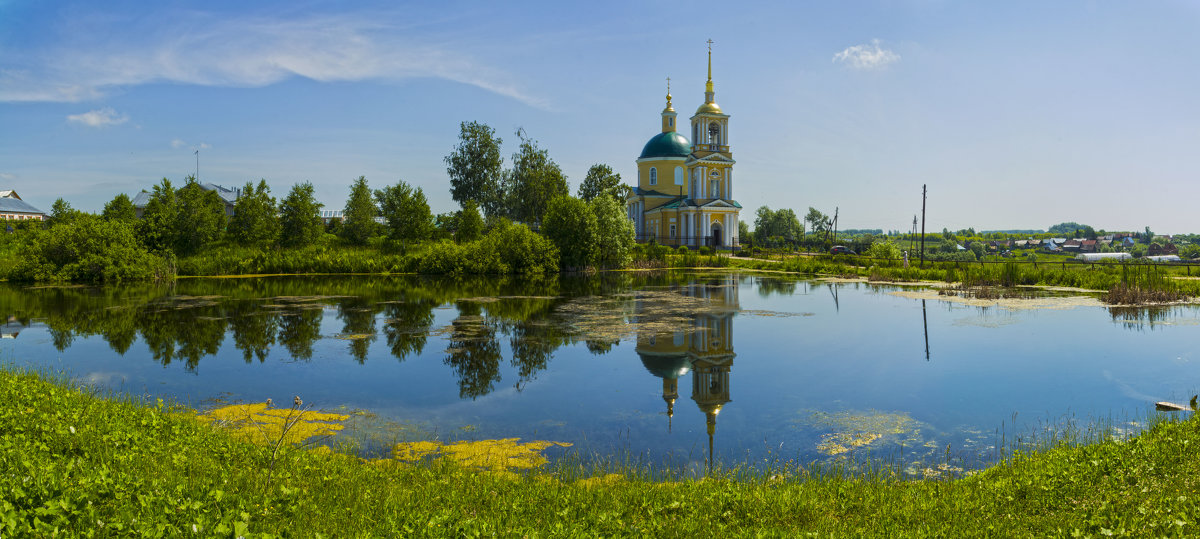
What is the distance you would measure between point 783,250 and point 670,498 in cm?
5121

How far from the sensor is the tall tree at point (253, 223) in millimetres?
43844

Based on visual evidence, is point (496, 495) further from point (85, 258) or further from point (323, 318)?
point (85, 258)

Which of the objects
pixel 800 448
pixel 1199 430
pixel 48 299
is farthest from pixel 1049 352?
pixel 48 299

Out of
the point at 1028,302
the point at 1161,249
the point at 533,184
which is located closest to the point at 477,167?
the point at 533,184

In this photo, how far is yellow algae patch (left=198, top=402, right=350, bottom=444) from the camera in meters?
8.67

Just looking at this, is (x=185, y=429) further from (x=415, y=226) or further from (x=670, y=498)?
(x=415, y=226)

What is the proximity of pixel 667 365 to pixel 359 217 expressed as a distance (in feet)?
125

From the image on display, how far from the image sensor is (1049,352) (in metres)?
14.7

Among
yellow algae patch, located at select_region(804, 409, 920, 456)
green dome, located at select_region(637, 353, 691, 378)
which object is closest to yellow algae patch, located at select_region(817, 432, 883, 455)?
yellow algae patch, located at select_region(804, 409, 920, 456)

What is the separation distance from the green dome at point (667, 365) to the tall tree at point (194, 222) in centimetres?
3786

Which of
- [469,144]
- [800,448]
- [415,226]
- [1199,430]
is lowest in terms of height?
[800,448]

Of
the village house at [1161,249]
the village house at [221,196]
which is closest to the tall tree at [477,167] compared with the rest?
the village house at [221,196]

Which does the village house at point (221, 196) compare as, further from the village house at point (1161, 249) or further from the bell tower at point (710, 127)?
the village house at point (1161, 249)

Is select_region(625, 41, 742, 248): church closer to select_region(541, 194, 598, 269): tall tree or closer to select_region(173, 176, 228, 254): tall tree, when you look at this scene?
select_region(541, 194, 598, 269): tall tree
